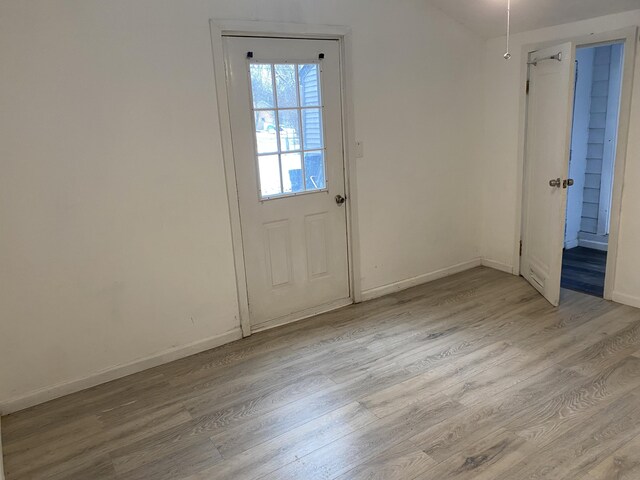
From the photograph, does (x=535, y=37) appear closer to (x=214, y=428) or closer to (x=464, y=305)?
(x=464, y=305)

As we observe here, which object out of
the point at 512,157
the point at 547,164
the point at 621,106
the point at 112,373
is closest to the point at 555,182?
the point at 547,164

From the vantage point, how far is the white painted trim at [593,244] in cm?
495

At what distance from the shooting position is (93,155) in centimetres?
270

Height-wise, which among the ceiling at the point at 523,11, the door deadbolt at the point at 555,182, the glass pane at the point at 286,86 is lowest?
the door deadbolt at the point at 555,182

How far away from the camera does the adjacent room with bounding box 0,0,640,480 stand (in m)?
2.34

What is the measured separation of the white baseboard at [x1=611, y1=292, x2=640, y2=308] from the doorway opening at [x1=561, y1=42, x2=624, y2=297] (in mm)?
740

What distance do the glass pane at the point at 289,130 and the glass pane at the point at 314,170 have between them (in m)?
0.13

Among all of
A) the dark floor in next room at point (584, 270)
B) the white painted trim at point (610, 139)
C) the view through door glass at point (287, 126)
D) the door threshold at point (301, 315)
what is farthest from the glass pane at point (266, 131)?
the white painted trim at point (610, 139)

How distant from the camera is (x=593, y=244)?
5.04 meters

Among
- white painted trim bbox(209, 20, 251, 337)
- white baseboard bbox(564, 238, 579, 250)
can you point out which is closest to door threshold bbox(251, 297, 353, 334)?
white painted trim bbox(209, 20, 251, 337)

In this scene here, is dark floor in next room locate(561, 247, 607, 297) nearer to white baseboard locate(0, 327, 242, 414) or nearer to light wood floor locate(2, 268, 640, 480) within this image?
light wood floor locate(2, 268, 640, 480)

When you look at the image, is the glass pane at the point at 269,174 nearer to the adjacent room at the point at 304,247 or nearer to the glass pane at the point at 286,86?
the adjacent room at the point at 304,247

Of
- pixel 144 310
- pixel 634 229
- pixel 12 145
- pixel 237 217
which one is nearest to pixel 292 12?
pixel 237 217

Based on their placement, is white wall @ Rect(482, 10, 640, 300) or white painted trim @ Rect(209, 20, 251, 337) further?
white wall @ Rect(482, 10, 640, 300)
